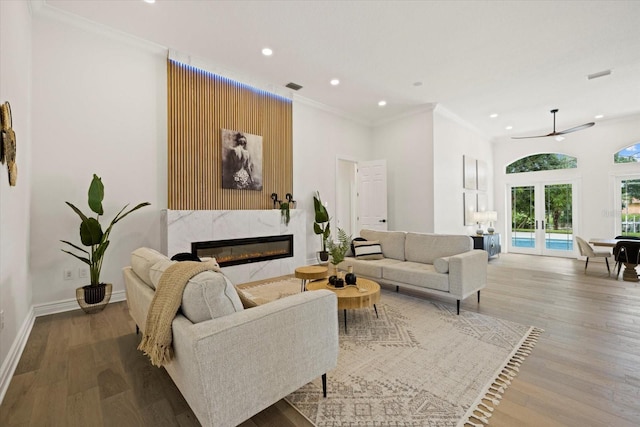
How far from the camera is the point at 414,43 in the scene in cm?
386

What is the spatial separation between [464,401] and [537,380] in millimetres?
666

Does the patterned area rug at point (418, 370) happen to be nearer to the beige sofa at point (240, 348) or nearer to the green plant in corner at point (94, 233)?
the beige sofa at point (240, 348)

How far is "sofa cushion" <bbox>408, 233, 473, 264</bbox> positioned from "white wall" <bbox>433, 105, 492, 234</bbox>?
2074 mm

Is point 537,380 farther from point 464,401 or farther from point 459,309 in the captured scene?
point 459,309

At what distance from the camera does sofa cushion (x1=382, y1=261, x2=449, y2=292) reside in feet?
11.1

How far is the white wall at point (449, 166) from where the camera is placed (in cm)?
619

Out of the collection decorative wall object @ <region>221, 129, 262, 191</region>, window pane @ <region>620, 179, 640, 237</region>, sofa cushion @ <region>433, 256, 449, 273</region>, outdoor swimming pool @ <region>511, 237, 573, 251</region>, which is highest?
decorative wall object @ <region>221, 129, 262, 191</region>

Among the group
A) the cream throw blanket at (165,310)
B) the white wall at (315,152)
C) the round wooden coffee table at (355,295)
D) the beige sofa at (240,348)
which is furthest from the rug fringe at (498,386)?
the white wall at (315,152)

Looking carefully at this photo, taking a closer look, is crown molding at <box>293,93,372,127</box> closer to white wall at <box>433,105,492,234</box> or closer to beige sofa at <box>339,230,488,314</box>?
white wall at <box>433,105,492,234</box>

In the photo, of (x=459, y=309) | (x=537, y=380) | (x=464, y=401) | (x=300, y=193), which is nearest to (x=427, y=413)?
(x=464, y=401)

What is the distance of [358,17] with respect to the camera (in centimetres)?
333

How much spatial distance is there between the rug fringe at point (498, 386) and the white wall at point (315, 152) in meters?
4.08

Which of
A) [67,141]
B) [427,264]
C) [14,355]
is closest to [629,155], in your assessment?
[427,264]

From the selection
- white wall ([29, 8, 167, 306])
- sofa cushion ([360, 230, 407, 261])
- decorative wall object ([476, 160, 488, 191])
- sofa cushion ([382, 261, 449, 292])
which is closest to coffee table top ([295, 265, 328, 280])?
sofa cushion ([382, 261, 449, 292])
